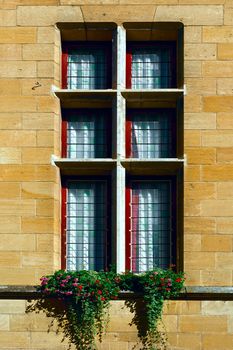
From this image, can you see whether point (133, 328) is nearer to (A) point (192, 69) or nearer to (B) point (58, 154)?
(B) point (58, 154)

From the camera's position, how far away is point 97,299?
445 inches

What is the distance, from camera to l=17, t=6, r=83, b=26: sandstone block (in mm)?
12156

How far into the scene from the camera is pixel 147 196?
12227 millimetres

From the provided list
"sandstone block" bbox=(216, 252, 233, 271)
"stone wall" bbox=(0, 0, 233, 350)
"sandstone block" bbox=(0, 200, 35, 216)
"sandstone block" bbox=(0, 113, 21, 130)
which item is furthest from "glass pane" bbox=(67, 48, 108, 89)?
"sandstone block" bbox=(216, 252, 233, 271)

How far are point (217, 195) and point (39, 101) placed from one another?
2.93 m

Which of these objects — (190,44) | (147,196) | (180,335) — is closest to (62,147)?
(147,196)

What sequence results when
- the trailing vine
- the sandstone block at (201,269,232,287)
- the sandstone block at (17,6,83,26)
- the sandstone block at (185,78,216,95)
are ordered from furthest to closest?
the sandstone block at (17,6,83,26), the sandstone block at (185,78,216,95), the sandstone block at (201,269,232,287), the trailing vine

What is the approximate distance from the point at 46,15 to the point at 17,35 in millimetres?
525

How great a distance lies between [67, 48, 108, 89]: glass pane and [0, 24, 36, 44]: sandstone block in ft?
2.38

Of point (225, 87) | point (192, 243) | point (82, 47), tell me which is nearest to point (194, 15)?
point (225, 87)

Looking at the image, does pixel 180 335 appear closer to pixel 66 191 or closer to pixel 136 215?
pixel 136 215

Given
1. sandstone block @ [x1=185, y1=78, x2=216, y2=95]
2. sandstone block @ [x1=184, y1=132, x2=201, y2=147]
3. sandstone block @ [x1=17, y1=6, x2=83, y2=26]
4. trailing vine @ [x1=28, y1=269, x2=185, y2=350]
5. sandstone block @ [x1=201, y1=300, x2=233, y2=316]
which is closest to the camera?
trailing vine @ [x1=28, y1=269, x2=185, y2=350]

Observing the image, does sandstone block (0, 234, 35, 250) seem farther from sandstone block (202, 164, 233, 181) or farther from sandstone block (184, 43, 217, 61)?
sandstone block (184, 43, 217, 61)

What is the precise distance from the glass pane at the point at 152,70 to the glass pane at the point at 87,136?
772 millimetres
